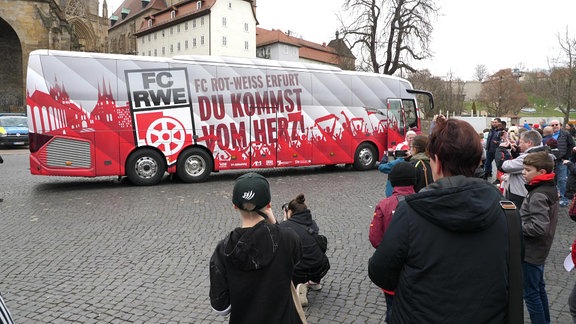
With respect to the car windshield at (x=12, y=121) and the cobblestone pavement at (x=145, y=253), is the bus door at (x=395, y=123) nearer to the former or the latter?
the cobblestone pavement at (x=145, y=253)

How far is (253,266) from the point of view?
235 centimetres

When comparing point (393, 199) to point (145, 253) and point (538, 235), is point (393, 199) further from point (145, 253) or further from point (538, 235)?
point (145, 253)

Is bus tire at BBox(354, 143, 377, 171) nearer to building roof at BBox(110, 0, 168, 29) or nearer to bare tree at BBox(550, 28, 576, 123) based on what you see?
bare tree at BBox(550, 28, 576, 123)

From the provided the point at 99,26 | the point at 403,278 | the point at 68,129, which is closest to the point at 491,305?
the point at 403,278

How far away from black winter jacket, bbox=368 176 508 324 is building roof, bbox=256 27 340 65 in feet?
265

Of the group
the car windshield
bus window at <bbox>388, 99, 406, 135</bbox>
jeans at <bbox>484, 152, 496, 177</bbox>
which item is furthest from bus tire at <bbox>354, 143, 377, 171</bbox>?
the car windshield

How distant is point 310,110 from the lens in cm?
1464

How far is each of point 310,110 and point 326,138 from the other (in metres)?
1.13

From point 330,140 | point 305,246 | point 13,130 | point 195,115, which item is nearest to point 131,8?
point 13,130

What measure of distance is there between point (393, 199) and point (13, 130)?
2749 centimetres

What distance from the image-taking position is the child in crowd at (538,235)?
3.59m

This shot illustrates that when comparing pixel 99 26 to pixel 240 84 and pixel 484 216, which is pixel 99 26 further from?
pixel 484 216

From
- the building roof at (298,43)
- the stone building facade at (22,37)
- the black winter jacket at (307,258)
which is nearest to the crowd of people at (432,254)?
the black winter jacket at (307,258)

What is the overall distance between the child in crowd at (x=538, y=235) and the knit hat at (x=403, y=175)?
95 cm
